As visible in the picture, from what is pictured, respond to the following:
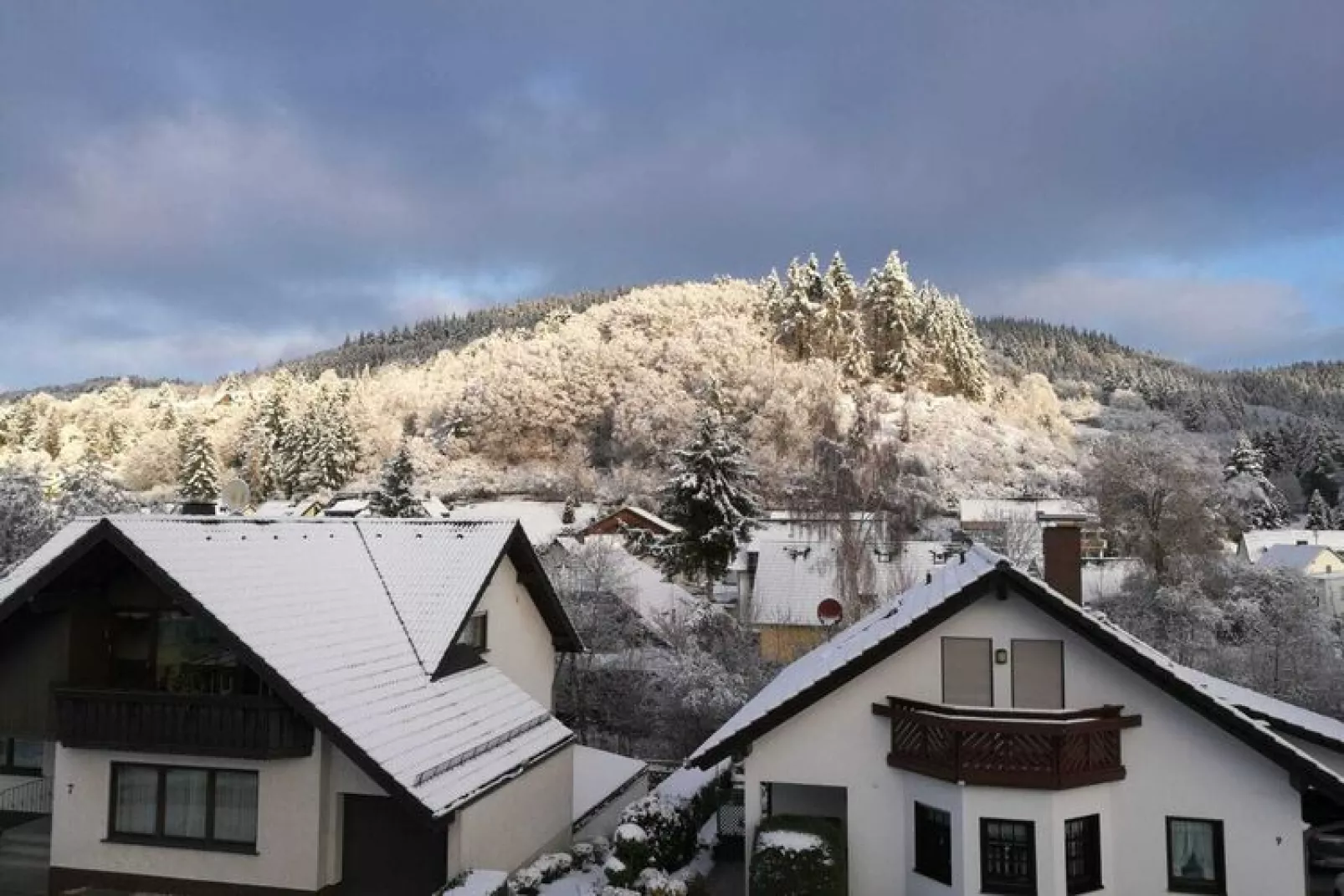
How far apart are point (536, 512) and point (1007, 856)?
56.9 metres

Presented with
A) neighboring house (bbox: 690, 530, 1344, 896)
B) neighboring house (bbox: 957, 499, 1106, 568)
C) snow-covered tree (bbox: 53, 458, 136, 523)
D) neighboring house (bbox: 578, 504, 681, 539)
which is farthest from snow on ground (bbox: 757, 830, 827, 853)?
neighboring house (bbox: 578, 504, 681, 539)

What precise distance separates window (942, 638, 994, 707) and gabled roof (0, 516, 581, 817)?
7.07 meters

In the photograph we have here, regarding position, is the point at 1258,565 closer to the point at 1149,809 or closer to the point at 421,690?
the point at 1149,809

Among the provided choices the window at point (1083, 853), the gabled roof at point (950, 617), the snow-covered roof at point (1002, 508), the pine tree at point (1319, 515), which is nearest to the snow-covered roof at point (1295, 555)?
the snow-covered roof at point (1002, 508)

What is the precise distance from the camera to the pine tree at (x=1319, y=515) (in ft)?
267

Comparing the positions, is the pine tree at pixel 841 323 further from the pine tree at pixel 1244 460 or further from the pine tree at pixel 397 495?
the pine tree at pixel 397 495

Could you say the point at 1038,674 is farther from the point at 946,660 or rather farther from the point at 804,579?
the point at 804,579

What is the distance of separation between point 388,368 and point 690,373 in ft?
183

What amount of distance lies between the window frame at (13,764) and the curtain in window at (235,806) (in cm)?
468

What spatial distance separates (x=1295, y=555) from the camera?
53.7 meters

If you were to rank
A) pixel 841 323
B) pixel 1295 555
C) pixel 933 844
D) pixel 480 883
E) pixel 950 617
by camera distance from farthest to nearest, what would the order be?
pixel 841 323
pixel 1295 555
pixel 950 617
pixel 933 844
pixel 480 883

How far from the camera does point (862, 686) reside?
590 inches

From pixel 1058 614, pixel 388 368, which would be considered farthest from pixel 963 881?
pixel 388 368

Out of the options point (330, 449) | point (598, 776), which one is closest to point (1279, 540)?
point (598, 776)
